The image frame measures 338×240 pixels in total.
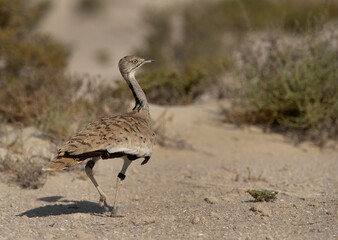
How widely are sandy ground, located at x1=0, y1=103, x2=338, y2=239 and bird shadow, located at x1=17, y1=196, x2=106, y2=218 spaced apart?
0.03 ft

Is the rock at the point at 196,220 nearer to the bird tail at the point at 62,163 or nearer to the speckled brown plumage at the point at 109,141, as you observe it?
the speckled brown plumage at the point at 109,141

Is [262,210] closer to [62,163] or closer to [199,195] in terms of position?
[199,195]

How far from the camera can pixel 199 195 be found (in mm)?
5664

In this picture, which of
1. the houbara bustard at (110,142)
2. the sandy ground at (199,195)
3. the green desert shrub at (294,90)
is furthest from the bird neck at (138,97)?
the green desert shrub at (294,90)

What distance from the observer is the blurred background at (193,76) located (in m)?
8.14

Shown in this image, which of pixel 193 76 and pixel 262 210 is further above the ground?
pixel 193 76

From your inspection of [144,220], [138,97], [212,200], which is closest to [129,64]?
[138,97]

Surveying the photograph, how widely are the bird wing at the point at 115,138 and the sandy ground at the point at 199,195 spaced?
0.68 meters

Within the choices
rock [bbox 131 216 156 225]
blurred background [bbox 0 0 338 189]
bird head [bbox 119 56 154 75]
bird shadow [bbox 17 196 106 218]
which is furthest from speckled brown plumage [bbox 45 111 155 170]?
blurred background [bbox 0 0 338 189]

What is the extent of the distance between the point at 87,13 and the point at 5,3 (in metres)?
37.8

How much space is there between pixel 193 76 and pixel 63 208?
20.5ft

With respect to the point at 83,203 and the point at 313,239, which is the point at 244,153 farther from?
the point at 313,239

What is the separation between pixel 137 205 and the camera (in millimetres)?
5422

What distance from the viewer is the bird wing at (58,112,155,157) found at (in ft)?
14.5
